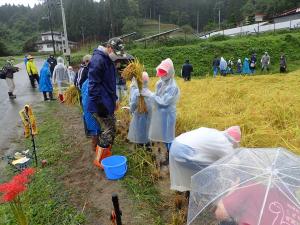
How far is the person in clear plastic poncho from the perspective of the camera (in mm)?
4320

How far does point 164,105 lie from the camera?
4.37 meters

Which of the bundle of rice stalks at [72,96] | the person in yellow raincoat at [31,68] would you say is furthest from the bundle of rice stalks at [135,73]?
the person in yellow raincoat at [31,68]

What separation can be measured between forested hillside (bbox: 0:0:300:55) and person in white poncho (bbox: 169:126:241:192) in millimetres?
44002

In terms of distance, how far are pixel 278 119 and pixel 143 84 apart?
107 inches

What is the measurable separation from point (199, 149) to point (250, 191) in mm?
961

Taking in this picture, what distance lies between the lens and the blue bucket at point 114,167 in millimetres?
4074

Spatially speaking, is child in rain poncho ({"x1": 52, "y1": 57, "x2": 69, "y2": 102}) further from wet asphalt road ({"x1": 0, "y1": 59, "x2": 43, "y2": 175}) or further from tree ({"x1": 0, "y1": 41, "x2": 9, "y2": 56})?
tree ({"x1": 0, "y1": 41, "x2": 9, "y2": 56})

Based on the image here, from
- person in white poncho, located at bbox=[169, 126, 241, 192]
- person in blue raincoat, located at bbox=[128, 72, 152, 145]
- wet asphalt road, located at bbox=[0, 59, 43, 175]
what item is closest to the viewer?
person in white poncho, located at bbox=[169, 126, 241, 192]

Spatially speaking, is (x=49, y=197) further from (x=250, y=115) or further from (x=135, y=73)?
(x=250, y=115)

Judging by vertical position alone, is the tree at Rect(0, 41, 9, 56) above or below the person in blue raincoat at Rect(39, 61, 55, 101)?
above

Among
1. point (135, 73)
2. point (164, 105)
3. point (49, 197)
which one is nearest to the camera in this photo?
point (49, 197)

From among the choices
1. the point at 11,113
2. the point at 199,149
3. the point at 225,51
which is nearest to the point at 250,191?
the point at 199,149

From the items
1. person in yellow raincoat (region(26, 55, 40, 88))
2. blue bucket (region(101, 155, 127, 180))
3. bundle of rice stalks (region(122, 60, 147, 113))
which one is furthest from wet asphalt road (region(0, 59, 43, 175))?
bundle of rice stalks (region(122, 60, 147, 113))

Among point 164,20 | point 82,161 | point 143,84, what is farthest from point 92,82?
point 164,20
